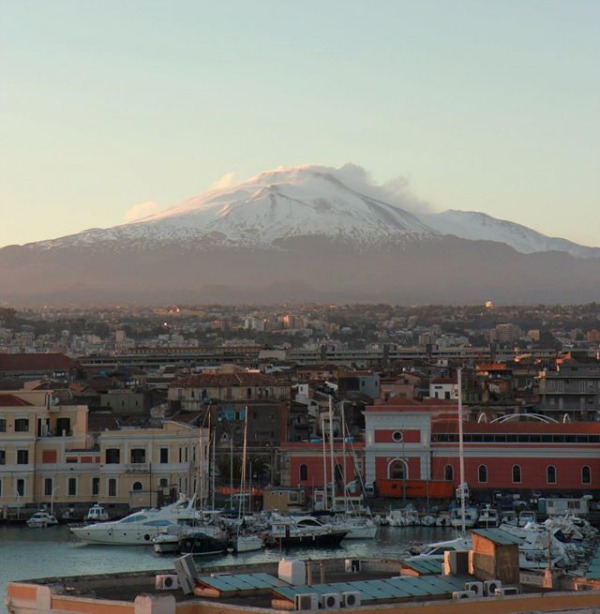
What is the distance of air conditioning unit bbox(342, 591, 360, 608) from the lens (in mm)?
13289

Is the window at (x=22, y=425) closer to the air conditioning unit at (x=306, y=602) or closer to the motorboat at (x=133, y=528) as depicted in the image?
the motorboat at (x=133, y=528)

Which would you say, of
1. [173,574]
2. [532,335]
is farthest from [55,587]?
[532,335]

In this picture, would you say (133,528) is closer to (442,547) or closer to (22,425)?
(22,425)

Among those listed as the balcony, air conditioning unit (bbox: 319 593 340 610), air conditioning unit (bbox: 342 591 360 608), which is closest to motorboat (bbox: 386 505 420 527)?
the balcony

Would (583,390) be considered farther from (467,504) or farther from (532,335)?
(532,335)

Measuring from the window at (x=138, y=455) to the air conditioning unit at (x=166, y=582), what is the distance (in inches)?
1144

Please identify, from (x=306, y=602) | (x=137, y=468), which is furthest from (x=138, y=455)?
(x=306, y=602)

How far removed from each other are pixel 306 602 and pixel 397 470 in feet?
107

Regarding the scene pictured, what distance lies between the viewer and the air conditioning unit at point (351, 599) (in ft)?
43.6

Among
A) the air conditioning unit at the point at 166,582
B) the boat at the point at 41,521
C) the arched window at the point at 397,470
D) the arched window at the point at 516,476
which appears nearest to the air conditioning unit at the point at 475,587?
the air conditioning unit at the point at 166,582

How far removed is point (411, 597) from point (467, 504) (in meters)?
29.7

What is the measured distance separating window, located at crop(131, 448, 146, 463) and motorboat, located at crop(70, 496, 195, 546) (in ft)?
14.8

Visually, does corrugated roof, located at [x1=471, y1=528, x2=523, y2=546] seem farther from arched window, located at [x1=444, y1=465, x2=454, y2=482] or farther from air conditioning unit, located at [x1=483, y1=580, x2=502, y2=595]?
arched window, located at [x1=444, y1=465, x2=454, y2=482]

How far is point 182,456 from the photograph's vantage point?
1727 inches
